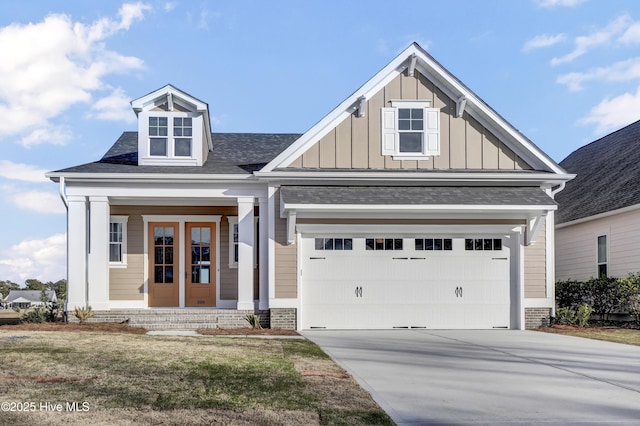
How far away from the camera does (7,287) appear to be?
9850 cm

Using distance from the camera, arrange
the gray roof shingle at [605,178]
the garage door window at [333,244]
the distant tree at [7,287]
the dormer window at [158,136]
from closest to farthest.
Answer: the garage door window at [333,244]
the dormer window at [158,136]
the gray roof shingle at [605,178]
the distant tree at [7,287]

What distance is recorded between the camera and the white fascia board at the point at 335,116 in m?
15.3

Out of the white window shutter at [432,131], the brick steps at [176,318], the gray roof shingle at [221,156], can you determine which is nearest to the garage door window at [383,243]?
the white window shutter at [432,131]

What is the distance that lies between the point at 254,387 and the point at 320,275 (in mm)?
8389

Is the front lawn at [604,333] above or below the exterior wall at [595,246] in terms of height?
below

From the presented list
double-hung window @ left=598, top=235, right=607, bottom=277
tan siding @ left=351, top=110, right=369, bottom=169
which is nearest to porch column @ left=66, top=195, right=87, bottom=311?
tan siding @ left=351, top=110, right=369, bottom=169

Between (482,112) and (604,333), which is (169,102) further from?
(604,333)

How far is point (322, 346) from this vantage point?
1149 centimetres

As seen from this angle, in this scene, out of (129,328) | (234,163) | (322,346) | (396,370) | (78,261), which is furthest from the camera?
(234,163)

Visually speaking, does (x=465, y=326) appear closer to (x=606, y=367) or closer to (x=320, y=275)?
(x=320, y=275)

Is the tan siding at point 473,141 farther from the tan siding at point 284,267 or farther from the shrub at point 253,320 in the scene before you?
the shrub at point 253,320

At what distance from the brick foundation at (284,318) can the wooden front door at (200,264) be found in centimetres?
319

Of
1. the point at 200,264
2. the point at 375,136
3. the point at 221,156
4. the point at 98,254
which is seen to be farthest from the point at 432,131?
the point at 98,254

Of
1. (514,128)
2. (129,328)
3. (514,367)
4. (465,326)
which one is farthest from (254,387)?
(514,128)
